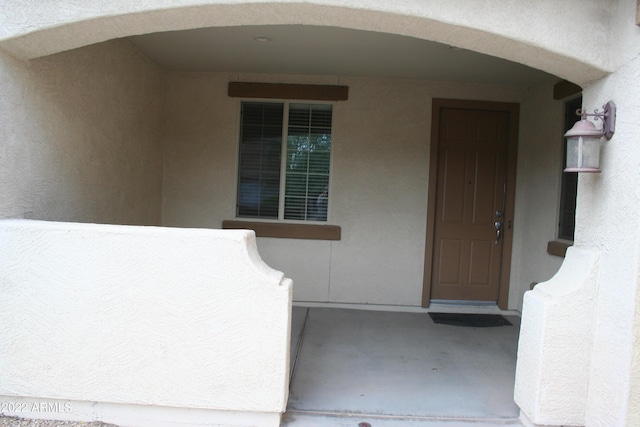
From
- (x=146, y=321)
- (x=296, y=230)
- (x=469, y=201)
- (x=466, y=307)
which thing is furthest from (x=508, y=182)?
(x=146, y=321)

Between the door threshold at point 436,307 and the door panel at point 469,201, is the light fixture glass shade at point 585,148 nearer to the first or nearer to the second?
the door panel at point 469,201

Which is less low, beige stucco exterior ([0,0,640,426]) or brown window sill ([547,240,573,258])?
beige stucco exterior ([0,0,640,426])

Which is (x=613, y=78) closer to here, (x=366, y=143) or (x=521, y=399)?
(x=521, y=399)

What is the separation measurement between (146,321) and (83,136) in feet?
6.30

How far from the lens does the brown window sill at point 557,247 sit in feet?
14.5

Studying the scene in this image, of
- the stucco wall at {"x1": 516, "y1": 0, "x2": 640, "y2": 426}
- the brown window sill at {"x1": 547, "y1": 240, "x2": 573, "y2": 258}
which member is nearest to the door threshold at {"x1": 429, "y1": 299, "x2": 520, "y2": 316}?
the brown window sill at {"x1": 547, "y1": 240, "x2": 573, "y2": 258}

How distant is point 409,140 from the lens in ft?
17.6

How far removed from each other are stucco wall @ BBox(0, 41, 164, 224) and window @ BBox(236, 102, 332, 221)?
1061 mm

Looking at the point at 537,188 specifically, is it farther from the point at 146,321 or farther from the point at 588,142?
the point at 146,321

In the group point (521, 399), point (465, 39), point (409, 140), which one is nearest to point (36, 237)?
point (465, 39)

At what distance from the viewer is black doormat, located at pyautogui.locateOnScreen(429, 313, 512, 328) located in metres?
4.95

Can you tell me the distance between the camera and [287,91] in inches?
210

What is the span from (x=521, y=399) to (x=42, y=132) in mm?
3681

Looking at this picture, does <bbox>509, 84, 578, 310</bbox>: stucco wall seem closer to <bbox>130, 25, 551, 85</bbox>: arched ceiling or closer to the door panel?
the door panel
